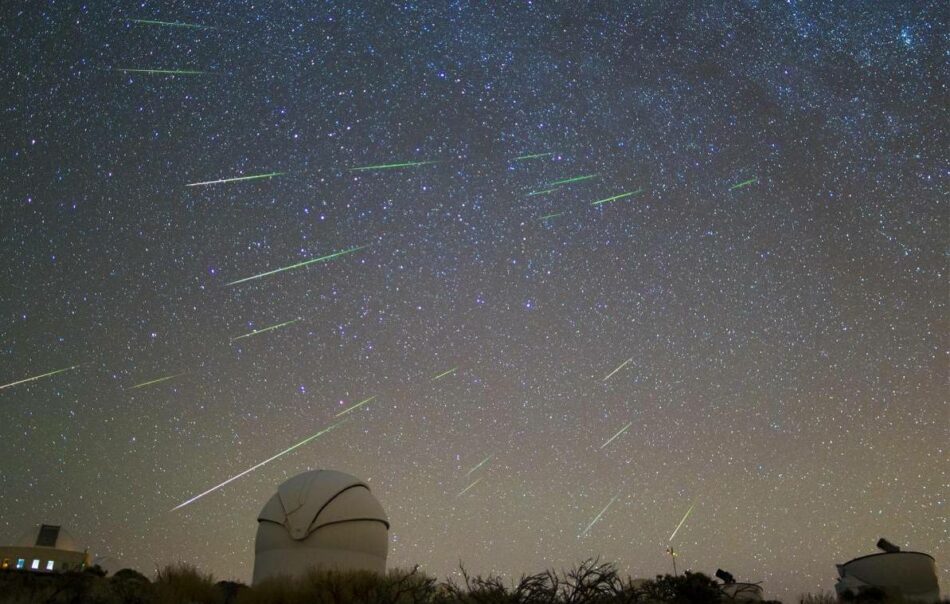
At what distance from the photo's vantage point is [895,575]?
27609 mm

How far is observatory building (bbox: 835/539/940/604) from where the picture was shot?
27.2m

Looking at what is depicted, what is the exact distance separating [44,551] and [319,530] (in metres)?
35.7

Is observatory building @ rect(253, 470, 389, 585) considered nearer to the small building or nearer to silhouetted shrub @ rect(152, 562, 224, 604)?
silhouetted shrub @ rect(152, 562, 224, 604)

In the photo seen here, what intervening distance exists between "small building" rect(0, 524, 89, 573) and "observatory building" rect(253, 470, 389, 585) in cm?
3084

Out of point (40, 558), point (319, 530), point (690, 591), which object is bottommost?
point (690, 591)

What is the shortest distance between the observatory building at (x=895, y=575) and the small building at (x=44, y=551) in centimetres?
4409

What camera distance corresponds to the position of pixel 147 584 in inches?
517

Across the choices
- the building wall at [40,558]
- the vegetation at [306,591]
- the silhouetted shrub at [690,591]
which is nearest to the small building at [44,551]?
the building wall at [40,558]

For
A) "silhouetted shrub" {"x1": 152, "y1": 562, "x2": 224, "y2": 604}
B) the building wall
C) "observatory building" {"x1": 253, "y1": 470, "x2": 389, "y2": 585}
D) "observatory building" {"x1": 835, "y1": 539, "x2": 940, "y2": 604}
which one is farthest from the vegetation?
the building wall

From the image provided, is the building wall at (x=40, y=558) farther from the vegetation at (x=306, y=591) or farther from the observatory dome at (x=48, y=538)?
the vegetation at (x=306, y=591)

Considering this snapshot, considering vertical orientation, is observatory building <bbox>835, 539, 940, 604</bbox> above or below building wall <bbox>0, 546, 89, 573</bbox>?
below

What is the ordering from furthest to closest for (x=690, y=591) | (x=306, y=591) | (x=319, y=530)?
(x=319, y=530), (x=690, y=591), (x=306, y=591)

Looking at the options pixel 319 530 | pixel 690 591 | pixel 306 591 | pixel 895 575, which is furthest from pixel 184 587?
pixel 895 575

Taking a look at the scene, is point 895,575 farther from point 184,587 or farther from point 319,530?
point 184,587
